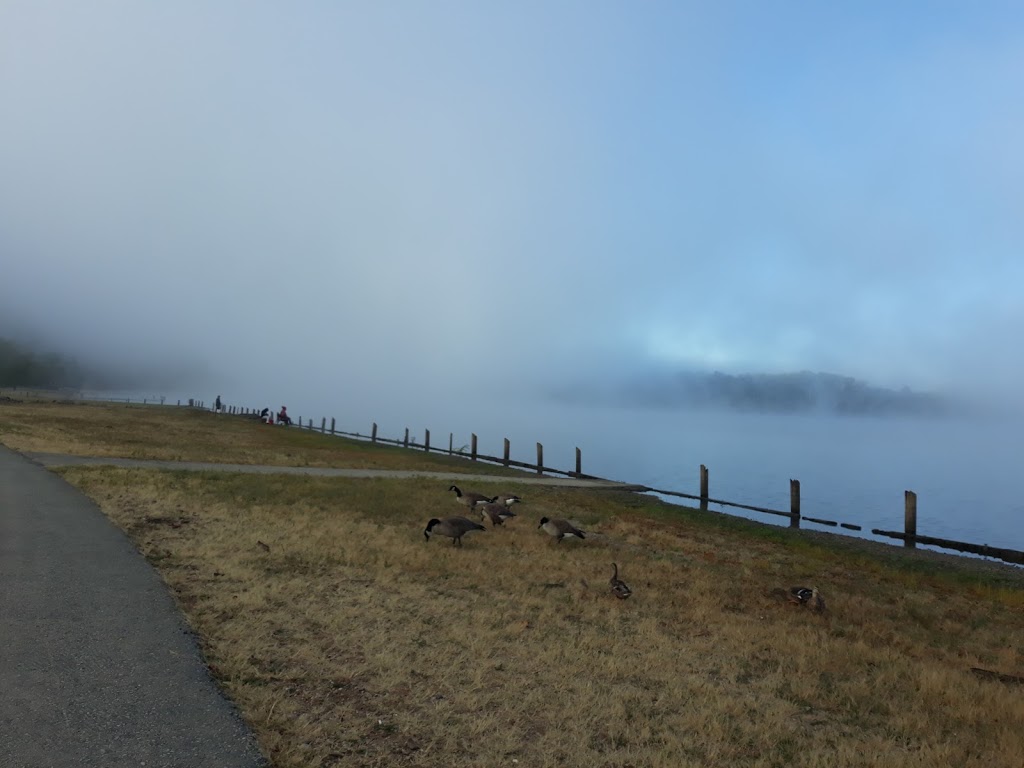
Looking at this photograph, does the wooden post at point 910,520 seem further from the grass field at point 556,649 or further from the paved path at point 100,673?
the paved path at point 100,673

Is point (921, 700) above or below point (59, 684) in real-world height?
below

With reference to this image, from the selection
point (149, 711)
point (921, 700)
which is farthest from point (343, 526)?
point (921, 700)

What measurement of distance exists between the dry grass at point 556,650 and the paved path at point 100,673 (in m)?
0.31

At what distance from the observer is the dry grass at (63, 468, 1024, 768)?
17.1 feet

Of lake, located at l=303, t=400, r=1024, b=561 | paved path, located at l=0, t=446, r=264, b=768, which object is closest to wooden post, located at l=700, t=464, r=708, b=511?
lake, located at l=303, t=400, r=1024, b=561

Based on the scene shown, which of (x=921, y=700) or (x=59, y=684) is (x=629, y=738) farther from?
(x=59, y=684)

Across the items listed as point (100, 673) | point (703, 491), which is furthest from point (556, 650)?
point (703, 491)

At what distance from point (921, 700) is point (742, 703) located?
6.61ft

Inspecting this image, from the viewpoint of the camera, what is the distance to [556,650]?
7.27 metres

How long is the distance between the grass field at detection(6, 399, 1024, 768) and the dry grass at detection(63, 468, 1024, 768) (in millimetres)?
31

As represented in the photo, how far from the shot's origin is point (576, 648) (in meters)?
7.42

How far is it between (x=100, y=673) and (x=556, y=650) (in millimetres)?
4388

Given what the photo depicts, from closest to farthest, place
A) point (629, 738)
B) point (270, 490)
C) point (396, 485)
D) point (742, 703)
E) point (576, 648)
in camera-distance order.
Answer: point (629, 738), point (742, 703), point (576, 648), point (270, 490), point (396, 485)

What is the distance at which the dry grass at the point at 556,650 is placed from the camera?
5.22 meters
